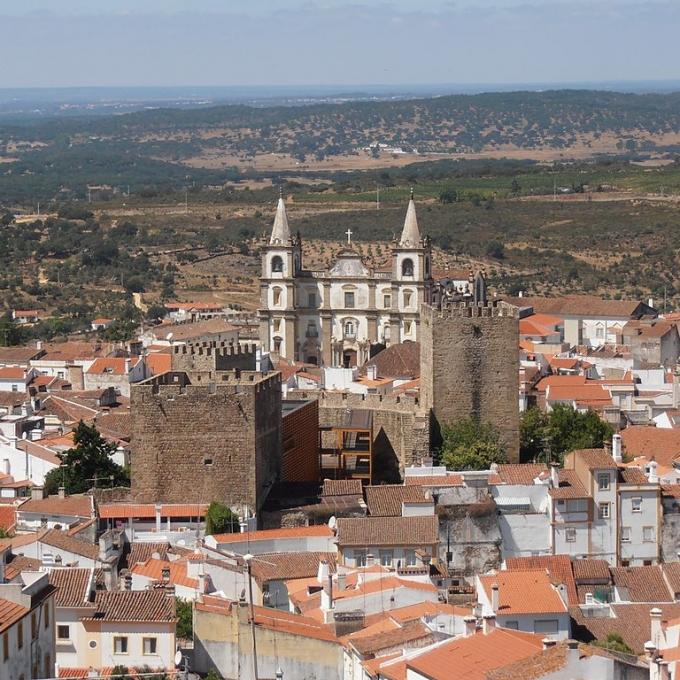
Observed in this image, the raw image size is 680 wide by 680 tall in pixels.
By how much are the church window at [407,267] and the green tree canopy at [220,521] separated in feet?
104

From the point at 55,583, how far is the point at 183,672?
2.83m

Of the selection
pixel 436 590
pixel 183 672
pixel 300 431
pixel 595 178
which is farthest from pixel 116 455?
pixel 595 178

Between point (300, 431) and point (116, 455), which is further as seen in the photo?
point (116, 455)

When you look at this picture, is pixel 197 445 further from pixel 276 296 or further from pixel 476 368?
pixel 276 296

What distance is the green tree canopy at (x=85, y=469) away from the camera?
38.5m

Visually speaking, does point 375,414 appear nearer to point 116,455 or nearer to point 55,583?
point 116,455

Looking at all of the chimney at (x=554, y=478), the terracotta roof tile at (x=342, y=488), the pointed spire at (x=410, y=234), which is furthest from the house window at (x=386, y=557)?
the pointed spire at (x=410, y=234)

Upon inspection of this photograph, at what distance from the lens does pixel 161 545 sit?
32562 millimetres

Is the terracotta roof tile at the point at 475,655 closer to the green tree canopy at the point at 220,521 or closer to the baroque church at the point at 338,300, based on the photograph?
the green tree canopy at the point at 220,521

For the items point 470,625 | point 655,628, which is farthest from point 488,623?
point 655,628

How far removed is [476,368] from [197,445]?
7.04 metres

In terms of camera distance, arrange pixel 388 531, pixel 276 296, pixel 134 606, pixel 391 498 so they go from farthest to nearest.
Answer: pixel 276 296, pixel 391 498, pixel 388 531, pixel 134 606

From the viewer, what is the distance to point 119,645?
83.7 ft

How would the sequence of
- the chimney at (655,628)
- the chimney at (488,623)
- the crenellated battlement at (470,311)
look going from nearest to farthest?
the chimney at (488,623), the chimney at (655,628), the crenellated battlement at (470,311)
